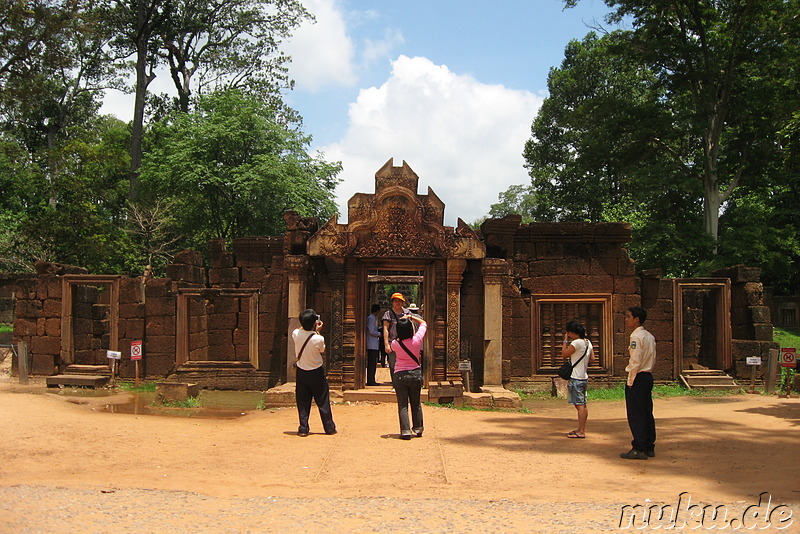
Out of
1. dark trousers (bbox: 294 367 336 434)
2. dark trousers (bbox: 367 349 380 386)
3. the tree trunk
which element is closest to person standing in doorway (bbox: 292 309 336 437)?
dark trousers (bbox: 294 367 336 434)

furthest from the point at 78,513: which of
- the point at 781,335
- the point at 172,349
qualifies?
the point at 781,335

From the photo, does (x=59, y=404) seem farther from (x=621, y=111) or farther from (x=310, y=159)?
(x=621, y=111)

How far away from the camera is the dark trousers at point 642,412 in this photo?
23.8 ft

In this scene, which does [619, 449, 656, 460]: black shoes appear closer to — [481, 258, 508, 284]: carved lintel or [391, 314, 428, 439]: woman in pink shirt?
[391, 314, 428, 439]: woman in pink shirt

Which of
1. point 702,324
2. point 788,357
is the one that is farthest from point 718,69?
point 788,357

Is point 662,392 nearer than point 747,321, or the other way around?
point 662,392

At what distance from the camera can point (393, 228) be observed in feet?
39.5

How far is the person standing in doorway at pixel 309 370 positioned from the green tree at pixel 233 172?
1462 centimetres

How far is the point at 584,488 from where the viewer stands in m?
5.97

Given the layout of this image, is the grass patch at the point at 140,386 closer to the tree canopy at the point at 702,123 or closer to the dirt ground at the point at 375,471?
the dirt ground at the point at 375,471

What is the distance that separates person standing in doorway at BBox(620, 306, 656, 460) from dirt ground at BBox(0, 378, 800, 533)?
1.02 ft

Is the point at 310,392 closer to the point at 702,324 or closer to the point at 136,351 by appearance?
the point at 136,351

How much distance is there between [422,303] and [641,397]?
23.2 ft

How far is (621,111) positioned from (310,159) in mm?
11131
